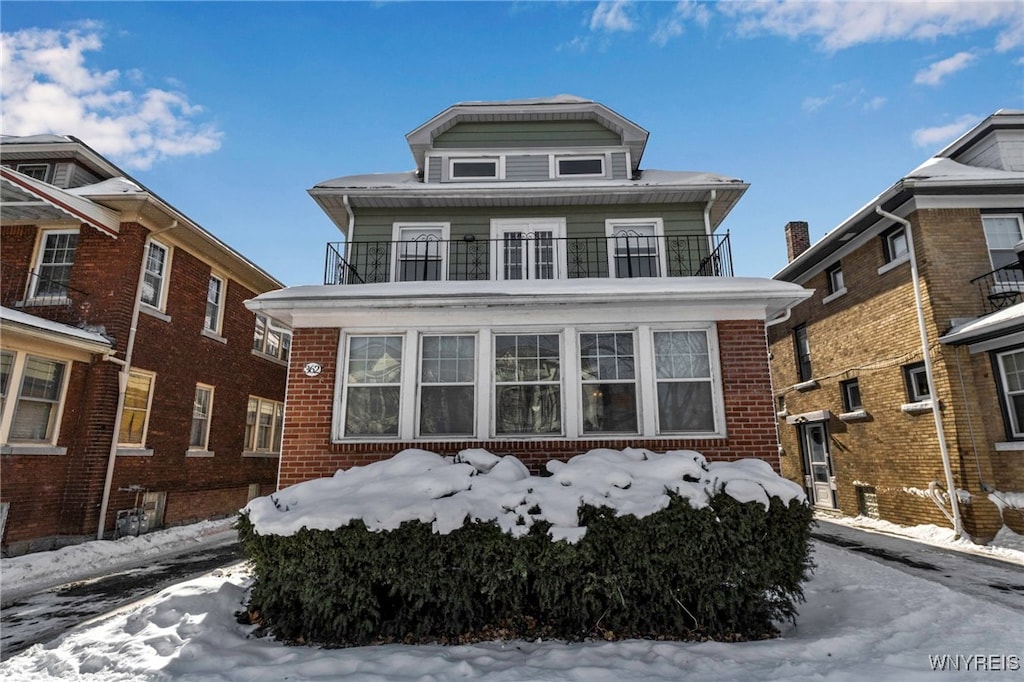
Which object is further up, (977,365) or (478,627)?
(977,365)

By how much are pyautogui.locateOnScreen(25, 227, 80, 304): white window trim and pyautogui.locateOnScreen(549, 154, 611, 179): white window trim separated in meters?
9.99

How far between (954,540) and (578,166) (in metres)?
10.4

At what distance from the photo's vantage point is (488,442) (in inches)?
279

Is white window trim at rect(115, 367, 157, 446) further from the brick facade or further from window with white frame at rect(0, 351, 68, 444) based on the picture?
window with white frame at rect(0, 351, 68, 444)

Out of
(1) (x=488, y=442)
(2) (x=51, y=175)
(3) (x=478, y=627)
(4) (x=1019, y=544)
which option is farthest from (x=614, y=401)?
A: (2) (x=51, y=175)

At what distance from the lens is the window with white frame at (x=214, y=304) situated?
12.8m

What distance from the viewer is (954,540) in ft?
31.0

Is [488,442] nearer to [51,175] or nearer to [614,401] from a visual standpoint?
[614,401]

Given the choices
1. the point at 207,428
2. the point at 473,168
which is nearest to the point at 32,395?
the point at 207,428

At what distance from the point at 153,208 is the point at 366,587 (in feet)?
31.6

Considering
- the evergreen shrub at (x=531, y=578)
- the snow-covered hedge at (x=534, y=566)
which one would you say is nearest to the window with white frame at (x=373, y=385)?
the snow-covered hedge at (x=534, y=566)

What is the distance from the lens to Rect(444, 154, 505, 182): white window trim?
11.1 meters

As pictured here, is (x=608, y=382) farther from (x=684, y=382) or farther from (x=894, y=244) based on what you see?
(x=894, y=244)

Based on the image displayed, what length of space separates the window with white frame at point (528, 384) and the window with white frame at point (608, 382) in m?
0.40
